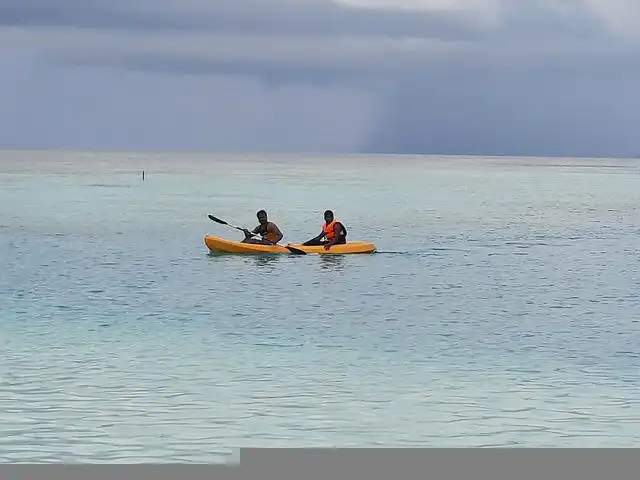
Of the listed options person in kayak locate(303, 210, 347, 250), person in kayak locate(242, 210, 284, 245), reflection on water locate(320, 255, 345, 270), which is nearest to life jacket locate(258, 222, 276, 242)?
person in kayak locate(242, 210, 284, 245)

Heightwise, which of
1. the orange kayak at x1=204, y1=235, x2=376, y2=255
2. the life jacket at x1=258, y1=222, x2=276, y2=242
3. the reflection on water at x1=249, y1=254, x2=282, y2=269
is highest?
the life jacket at x1=258, y1=222, x2=276, y2=242

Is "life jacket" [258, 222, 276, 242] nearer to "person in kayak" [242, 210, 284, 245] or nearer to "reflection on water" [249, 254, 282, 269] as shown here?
"person in kayak" [242, 210, 284, 245]

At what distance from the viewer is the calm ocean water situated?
39.0ft

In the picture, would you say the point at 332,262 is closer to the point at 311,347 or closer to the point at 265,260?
the point at 265,260

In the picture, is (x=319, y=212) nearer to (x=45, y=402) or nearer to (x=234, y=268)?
(x=234, y=268)

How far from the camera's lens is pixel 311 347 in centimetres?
1705

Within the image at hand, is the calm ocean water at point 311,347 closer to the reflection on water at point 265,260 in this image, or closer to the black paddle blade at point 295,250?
the reflection on water at point 265,260

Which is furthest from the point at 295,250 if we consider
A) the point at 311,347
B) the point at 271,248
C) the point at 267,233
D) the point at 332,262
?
the point at 311,347

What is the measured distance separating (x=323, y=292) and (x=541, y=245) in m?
14.5

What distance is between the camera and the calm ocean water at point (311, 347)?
1190 cm

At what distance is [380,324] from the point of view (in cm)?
1970

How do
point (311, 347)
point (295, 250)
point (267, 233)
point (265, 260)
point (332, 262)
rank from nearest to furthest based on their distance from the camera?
point (311, 347) < point (267, 233) < point (295, 250) < point (332, 262) < point (265, 260)

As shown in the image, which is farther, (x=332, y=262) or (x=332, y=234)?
(x=332, y=262)

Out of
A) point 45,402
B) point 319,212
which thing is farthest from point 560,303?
point 319,212
